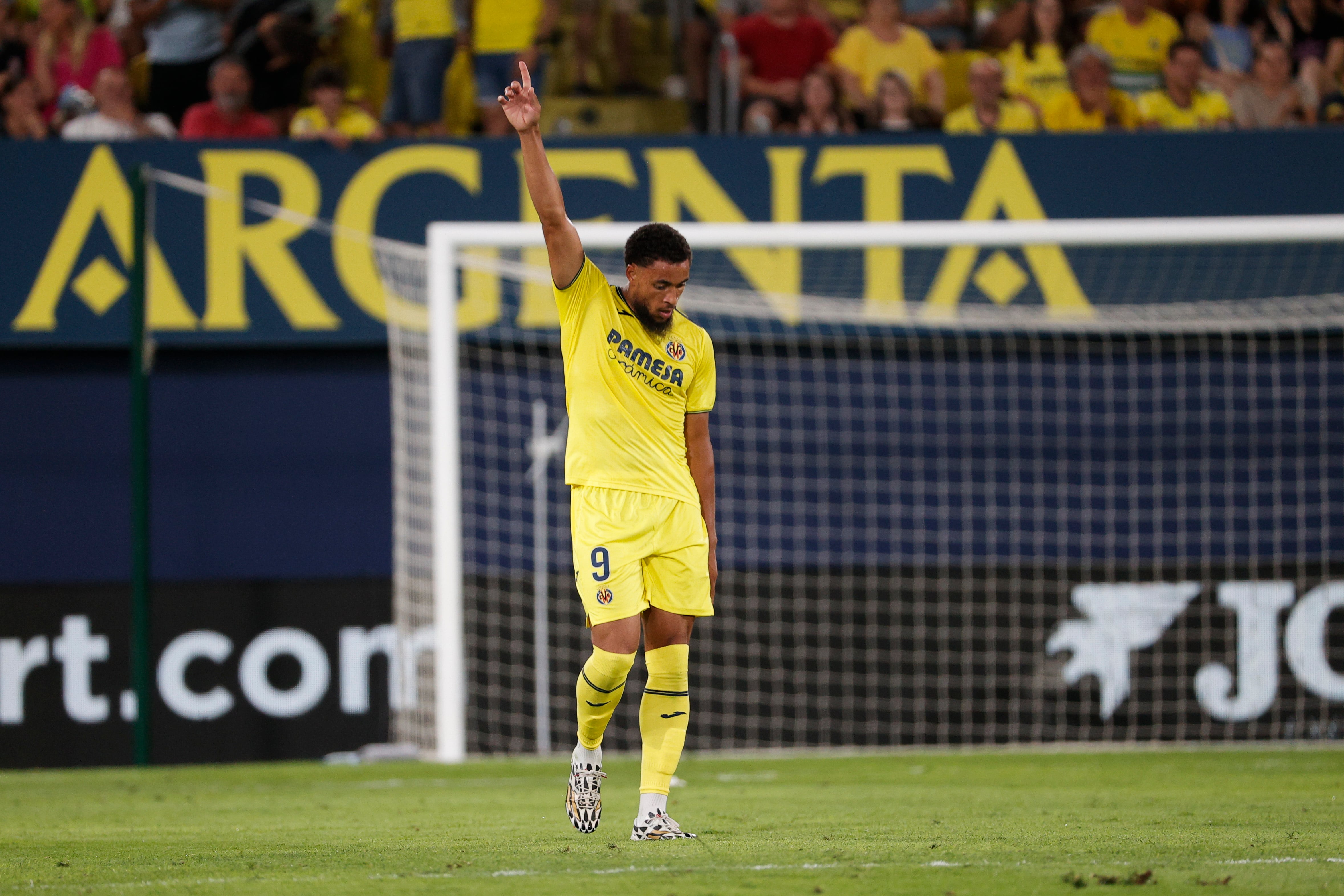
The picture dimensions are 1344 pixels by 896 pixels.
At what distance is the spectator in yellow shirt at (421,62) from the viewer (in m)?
11.2

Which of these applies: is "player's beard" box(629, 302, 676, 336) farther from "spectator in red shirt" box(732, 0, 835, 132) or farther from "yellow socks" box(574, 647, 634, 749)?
"spectator in red shirt" box(732, 0, 835, 132)

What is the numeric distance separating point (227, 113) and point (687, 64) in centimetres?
328

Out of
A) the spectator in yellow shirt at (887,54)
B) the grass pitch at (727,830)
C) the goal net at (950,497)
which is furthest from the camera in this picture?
the spectator in yellow shirt at (887,54)

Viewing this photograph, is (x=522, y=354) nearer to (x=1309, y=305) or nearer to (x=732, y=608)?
(x=732, y=608)

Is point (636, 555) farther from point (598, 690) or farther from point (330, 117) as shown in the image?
point (330, 117)

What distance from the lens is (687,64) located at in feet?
38.1

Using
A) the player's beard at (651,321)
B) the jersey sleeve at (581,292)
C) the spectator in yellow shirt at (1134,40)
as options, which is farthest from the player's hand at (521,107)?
the spectator in yellow shirt at (1134,40)

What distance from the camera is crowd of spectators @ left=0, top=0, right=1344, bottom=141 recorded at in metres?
10.9

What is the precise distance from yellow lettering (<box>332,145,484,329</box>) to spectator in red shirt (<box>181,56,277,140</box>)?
2.75 ft

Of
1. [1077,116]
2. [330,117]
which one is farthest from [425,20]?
[1077,116]

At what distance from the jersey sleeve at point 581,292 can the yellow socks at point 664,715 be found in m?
1.07

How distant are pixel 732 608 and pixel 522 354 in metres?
2.18

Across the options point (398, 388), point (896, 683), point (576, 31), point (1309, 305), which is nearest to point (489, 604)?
point (398, 388)

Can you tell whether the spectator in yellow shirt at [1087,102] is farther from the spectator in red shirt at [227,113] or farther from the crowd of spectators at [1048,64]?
the spectator in red shirt at [227,113]
